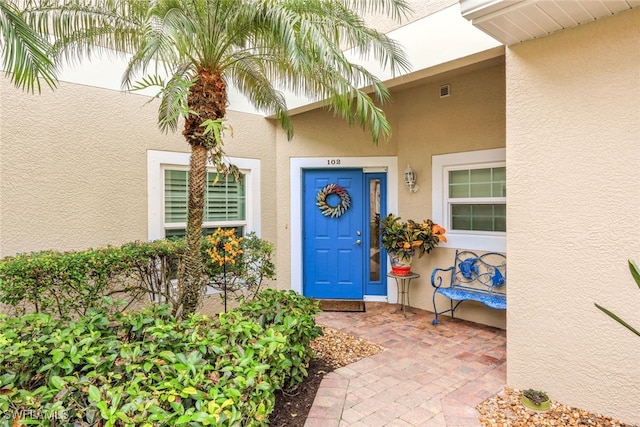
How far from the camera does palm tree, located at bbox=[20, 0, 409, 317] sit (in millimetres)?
3082

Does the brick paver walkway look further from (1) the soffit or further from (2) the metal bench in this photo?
(1) the soffit

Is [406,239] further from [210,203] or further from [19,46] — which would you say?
[19,46]

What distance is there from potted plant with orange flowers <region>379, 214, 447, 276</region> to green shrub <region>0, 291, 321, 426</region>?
9.11ft

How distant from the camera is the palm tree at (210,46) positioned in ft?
10.1

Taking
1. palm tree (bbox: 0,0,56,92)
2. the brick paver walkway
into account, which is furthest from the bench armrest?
palm tree (bbox: 0,0,56,92)

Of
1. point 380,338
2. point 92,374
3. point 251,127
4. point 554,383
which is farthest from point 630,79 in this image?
point 251,127

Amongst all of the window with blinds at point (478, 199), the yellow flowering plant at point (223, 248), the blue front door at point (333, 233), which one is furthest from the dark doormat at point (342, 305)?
the window with blinds at point (478, 199)

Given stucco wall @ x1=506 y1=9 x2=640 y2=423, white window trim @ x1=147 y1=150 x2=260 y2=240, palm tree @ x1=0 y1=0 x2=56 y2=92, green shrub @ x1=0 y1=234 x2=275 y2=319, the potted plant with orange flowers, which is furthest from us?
the potted plant with orange flowers

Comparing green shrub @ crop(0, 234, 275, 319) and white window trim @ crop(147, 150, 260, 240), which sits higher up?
white window trim @ crop(147, 150, 260, 240)

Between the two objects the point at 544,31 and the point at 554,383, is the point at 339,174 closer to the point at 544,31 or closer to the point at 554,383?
the point at 544,31

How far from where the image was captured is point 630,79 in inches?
105

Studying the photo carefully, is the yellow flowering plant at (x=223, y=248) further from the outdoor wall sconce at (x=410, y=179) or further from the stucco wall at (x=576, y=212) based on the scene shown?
the stucco wall at (x=576, y=212)

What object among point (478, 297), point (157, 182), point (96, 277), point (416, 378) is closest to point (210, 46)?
point (157, 182)

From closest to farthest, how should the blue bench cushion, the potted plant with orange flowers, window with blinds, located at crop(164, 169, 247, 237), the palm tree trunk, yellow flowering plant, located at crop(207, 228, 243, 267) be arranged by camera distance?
the palm tree trunk < the blue bench cushion < yellow flowering plant, located at crop(207, 228, 243, 267) < window with blinds, located at crop(164, 169, 247, 237) < the potted plant with orange flowers
